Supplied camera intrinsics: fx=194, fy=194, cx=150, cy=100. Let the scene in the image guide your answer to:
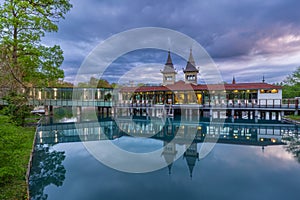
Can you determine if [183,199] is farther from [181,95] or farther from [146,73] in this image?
[146,73]

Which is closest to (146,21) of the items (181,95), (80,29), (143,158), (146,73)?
(80,29)

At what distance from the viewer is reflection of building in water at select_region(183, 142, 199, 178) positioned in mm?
8873

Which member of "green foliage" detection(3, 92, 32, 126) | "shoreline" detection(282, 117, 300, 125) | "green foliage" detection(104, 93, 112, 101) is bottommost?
"shoreline" detection(282, 117, 300, 125)

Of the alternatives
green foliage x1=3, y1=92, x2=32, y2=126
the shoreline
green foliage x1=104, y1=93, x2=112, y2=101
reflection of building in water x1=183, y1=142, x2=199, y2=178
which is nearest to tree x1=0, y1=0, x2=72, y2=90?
green foliage x1=3, y1=92, x2=32, y2=126

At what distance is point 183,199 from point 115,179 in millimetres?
2730

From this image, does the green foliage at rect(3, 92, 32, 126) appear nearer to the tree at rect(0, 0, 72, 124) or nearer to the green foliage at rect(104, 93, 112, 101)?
the tree at rect(0, 0, 72, 124)

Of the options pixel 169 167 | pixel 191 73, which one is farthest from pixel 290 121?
pixel 169 167

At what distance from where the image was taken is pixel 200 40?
2788cm

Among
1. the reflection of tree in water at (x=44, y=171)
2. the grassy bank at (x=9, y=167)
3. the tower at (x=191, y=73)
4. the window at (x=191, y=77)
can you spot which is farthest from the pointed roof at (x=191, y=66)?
the grassy bank at (x=9, y=167)

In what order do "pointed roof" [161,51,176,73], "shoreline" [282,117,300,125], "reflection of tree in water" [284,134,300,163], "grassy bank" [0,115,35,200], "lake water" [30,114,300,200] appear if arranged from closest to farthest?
1. "grassy bank" [0,115,35,200]
2. "lake water" [30,114,300,200]
3. "reflection of tree in water" [284,134,300,163]
4. "shoreline" [282,117,300,125]
5. "pointed roof" [161,51,176,73]

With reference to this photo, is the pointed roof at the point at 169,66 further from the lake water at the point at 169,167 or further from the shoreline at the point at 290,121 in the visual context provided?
the lake water at the point at 169,167

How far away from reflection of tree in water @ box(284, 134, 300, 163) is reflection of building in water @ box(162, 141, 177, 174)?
19.3 ft

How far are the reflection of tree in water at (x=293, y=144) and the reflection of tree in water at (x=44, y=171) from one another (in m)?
10.6

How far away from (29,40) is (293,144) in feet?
59.6
